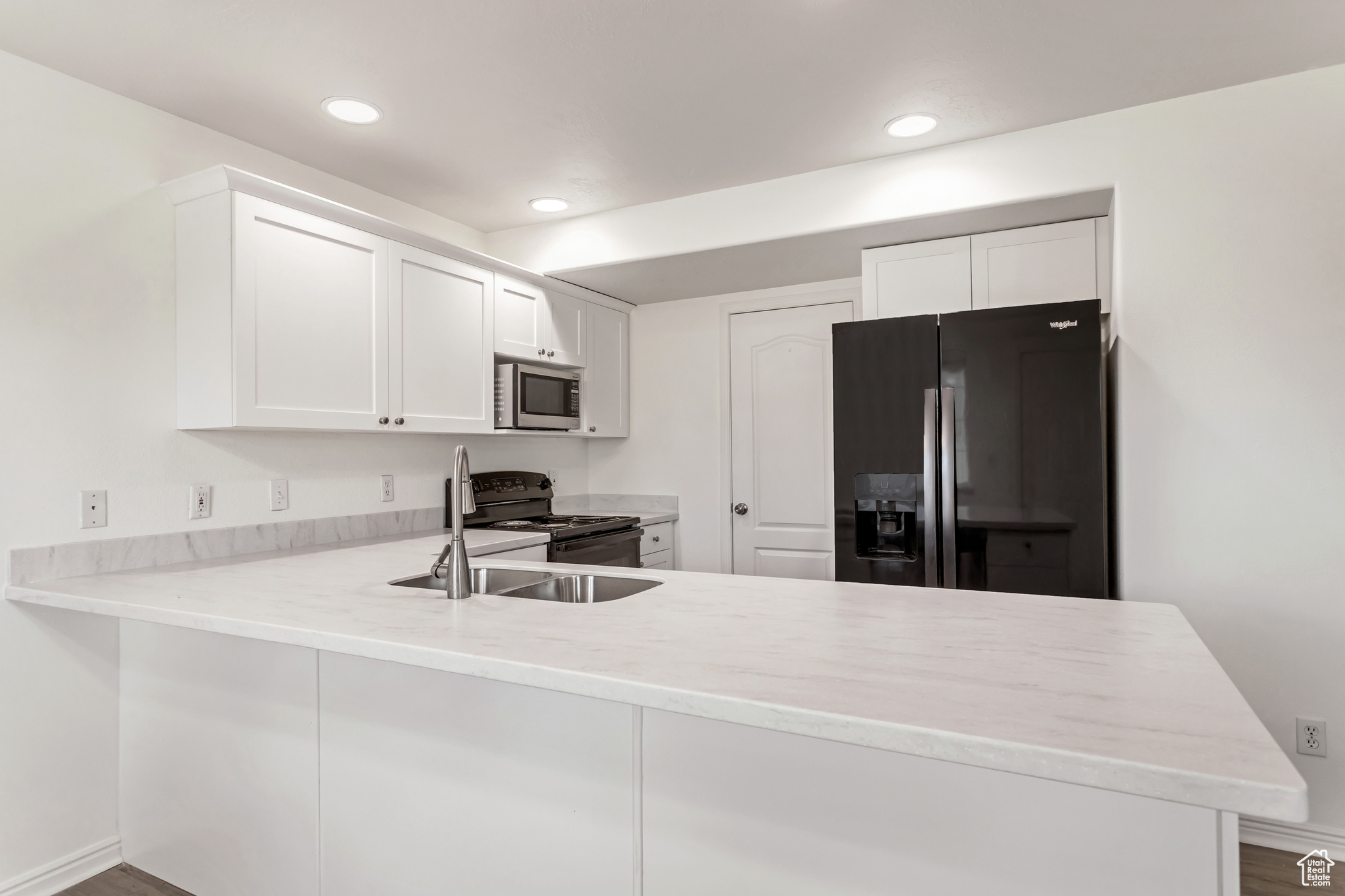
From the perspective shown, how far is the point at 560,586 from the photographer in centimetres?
194

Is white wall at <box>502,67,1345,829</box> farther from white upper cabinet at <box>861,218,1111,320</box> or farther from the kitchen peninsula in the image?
the kitchen peninsula

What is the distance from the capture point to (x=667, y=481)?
13.8ft

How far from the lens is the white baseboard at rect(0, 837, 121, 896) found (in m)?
1.96

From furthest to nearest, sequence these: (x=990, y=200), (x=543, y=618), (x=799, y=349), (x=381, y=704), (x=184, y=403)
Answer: (x=799, y=349), (x=990, y=200), (x=184, y=403), (x=381, y=704), (x=543, y=618)

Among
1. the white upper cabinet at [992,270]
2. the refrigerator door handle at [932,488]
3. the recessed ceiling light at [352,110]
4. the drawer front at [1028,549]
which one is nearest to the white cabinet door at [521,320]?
the recessed ceiling light at [352,110]

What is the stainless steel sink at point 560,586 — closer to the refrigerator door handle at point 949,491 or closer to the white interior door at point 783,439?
the refrigerator door handle at point 949,491

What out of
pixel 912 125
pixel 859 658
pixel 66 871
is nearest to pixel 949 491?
pixel 912 125

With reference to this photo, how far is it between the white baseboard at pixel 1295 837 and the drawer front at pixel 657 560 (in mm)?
2577

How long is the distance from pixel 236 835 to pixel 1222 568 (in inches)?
122

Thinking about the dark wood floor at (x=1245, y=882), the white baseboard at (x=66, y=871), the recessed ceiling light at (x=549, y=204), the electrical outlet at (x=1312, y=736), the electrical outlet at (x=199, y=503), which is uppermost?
the recessed ceiling light at (x=549, y=204)

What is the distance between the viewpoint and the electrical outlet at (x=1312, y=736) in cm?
222

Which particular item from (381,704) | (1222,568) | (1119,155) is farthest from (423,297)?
(1222,568)

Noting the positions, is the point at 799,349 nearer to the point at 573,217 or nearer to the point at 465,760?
the point at 573,217

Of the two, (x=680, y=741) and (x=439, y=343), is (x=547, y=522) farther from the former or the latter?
(x=680, y=741)
